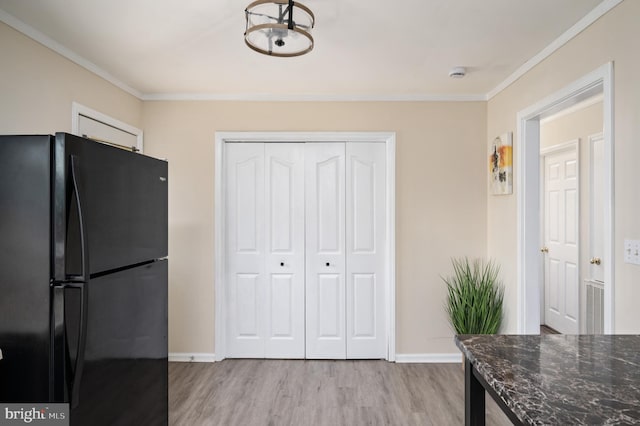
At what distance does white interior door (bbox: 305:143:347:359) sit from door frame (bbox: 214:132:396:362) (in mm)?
143

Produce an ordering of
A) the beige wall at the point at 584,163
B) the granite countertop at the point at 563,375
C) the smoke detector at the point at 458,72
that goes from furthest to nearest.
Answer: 1. the beige wall at the point at 584,163
2. the smoke detector at the point at 458,72
3. the granite countertop at the point at 563,375

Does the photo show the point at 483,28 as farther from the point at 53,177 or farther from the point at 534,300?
the point at 53,177

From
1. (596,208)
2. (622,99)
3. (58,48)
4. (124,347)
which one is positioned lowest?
(124,347)

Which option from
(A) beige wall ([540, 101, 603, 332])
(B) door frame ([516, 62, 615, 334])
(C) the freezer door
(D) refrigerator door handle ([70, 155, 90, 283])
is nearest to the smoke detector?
(B) door frame ([516, 62, 615, 334])

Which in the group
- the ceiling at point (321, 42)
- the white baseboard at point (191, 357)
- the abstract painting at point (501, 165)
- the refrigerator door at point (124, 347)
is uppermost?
the ceiling at point (321, 42)

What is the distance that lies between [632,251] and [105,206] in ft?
8.05

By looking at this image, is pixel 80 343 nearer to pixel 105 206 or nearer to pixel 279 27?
pixel 105 206

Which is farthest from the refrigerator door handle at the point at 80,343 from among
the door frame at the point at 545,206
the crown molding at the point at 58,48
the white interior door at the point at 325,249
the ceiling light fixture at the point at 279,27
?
the door frame at the point at 545,206

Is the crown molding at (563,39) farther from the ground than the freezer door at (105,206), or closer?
farther from the ground

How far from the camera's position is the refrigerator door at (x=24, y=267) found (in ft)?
4.52

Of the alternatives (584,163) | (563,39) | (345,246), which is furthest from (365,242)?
(584,163)

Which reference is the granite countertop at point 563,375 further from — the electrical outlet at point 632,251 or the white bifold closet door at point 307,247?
the white bifold closet door at point 307,247

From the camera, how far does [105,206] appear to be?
156 centimetres

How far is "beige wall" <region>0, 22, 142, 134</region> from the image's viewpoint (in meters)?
2.05
